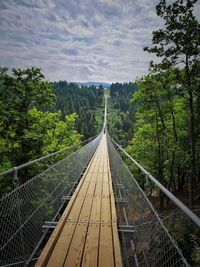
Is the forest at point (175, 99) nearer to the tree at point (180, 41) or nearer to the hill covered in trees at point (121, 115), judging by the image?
the tree at point (180, 41)

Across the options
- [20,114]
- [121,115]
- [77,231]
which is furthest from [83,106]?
[77,231]

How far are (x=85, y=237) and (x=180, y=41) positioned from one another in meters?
9.49

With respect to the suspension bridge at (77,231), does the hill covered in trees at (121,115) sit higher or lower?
higher

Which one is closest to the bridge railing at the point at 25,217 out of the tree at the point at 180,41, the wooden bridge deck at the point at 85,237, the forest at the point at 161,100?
the wooden bridge deck at the point at 85,237

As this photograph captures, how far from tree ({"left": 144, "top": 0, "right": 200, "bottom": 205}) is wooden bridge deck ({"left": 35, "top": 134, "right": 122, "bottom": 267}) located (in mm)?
7263

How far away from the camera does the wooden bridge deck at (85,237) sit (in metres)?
2.83

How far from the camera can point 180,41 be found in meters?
10.5

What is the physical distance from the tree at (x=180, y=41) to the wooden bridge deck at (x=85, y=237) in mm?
7263

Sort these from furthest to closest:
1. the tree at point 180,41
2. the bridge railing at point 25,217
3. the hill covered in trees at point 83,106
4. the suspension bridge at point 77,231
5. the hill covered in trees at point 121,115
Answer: the hill covered in trees at point 121,115 < the hill covered in trees at point 83,106 < the tree at point 180,41 < the bridge railing at point 25,217 < the suspension bridge at point 77,231

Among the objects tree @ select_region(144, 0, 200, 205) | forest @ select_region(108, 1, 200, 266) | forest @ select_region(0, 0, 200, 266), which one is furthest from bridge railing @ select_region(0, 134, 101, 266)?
tree @ select_region(144, 0, 200, 205)

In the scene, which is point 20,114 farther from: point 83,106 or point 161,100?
point 83,106

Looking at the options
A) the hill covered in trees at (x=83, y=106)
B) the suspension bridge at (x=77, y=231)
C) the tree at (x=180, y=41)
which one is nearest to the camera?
the suspension bridge at (x=77, y=231)

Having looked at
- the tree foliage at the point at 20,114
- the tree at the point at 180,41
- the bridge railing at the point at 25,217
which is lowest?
Result: the bridge railing at the point at 25,217

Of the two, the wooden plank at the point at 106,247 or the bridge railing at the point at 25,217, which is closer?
the bridge railing at the point at 25,217
